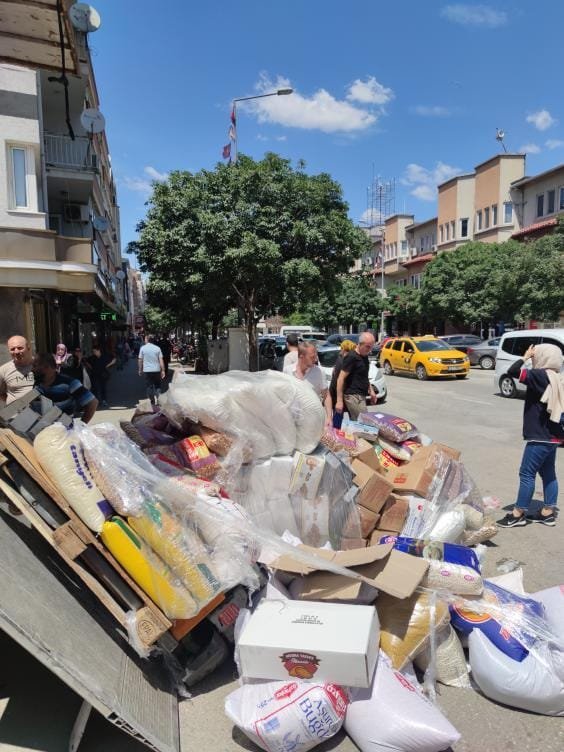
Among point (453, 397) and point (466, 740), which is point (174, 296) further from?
point (466, 740)

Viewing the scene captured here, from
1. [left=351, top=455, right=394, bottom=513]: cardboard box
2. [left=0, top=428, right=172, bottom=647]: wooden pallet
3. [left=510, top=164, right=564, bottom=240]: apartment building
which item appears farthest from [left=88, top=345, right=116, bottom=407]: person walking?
→ [left=510, top=164, right=564, bottom=240]: apartment building

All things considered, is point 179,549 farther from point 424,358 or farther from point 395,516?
point 424,358

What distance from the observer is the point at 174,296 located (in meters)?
18.6

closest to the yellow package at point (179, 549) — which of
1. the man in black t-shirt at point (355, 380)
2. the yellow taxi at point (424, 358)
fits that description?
the man in black t-shirt at point (355, 380)

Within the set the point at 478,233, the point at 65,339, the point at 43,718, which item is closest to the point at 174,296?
the point at 65,339

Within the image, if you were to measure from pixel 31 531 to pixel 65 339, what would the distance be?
17.2m

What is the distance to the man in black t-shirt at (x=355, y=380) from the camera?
638 centimetres

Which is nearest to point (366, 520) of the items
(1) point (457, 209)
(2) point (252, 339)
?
(2) point (252, 339)

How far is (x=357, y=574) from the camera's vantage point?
2.67 metres

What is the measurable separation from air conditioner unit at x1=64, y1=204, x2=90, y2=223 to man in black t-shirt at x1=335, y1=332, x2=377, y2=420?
49.2 ft

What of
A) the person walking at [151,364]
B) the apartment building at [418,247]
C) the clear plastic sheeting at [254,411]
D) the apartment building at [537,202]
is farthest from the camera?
the apartment building at [418,247]

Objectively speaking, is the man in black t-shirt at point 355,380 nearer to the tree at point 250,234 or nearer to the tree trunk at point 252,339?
the tree at point 250,234

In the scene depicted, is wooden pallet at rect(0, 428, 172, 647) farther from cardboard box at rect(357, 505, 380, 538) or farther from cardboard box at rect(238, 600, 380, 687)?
cardboard box at rect(357, 505, 380, 538)

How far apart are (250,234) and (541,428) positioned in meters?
11.7
